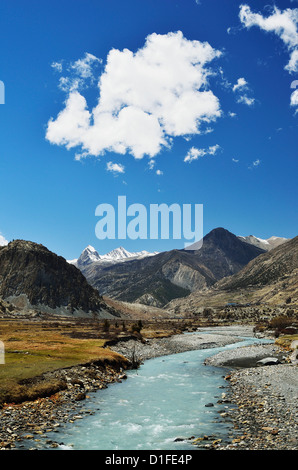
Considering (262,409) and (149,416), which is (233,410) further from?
(149,416)

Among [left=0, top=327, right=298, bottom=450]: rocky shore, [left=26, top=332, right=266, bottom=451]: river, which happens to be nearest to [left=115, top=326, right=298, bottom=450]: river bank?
[left=0, top=327, right=298, bottom=450]: rocky shore

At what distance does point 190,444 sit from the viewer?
21047mm

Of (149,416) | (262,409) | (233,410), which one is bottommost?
(149,416)

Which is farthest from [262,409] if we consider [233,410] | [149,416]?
[149,416]

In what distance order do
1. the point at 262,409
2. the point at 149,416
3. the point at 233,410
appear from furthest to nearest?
the point at 233,410 < the point at 149,416 < the point at 262,409

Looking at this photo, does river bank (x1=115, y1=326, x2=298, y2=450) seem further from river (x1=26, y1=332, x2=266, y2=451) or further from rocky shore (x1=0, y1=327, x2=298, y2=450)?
river (x1=26, y1=332, x2=266, y2=451)

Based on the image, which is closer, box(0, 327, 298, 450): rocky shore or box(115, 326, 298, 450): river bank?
box(115, 326, 298, 450): river bank

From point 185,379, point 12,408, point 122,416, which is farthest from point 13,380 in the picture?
point 185,379

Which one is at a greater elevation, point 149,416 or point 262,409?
point 262,409

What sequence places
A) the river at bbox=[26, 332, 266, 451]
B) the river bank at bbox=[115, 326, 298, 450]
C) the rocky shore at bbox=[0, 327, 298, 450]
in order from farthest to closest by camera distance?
the river at bbox=[26, 332, 266, 451], the rocky shore at bbox=[0, 327, 298, 450], the river bank at bbox=[115, 326, 298, 450]

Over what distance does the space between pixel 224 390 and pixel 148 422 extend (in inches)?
580

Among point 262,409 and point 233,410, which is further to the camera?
point 233,410
